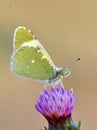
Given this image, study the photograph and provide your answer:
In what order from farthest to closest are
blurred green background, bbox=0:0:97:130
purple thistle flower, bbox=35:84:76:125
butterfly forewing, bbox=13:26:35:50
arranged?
blurred green background, bbox=0:0:97:130, butterfly forewing, bbox=13:26:35:50, purple thistle flower, bbox=35:84:76:125

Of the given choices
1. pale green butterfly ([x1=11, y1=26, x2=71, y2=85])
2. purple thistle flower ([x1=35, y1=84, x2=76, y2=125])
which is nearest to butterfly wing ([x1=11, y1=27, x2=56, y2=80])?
pale green butterfly ([x1=11, y1=26, x2=71, y2=85])

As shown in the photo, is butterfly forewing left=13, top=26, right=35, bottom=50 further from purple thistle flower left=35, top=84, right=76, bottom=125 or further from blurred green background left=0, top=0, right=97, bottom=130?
blurred green background left=0, top=0, right=97, bottom=130

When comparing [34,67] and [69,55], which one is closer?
[34,67]

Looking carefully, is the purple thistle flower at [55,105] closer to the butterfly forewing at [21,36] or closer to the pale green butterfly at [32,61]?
the pale green butterfly at [32,61]

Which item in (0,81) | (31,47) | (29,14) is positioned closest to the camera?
(31,47)

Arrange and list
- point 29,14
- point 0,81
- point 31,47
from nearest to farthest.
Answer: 1. point 31,47
2. point 0,81
3. point 29,14

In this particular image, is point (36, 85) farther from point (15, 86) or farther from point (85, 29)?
point (85, 29)

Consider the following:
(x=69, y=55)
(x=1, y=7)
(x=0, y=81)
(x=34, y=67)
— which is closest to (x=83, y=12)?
(x=69, y=55)
